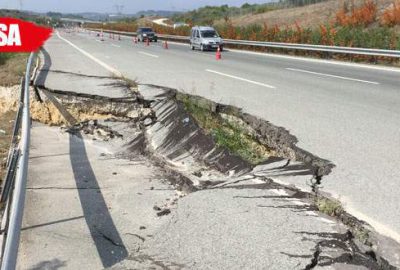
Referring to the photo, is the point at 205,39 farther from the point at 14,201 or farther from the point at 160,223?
the point at 14,201

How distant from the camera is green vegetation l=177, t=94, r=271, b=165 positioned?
5.99 metres

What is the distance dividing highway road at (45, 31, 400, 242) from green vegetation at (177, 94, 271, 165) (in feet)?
1.92

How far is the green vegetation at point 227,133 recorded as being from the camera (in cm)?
599

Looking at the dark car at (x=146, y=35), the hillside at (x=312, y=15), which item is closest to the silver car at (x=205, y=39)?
the hillside at (x=312, y=15)

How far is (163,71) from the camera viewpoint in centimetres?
1488

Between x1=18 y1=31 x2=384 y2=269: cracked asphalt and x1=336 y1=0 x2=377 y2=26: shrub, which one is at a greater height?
x1=336 y1=0 x2=377 y2=26: shrub

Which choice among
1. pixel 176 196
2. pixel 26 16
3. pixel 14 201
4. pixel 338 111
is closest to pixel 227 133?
pixel 176 196

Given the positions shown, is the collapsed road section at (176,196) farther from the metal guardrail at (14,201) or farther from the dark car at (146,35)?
the dark car at (146,35)

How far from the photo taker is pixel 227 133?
22.7 feet

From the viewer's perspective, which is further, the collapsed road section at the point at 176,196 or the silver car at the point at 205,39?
the silver car at the point at 205,39

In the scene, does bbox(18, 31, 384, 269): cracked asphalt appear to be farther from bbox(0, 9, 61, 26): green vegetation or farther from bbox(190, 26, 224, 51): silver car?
bbox(0, 9, 61, 26): green vegetation

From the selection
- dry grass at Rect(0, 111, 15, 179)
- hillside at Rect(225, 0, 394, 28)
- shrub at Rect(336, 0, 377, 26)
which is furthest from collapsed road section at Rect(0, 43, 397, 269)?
hillside at Rect(225, 0, 394, 28)

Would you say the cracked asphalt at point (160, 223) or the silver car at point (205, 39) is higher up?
the silver car at point (205, 39)

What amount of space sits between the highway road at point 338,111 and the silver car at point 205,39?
40.9 feet
